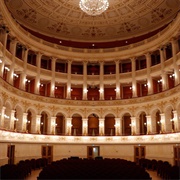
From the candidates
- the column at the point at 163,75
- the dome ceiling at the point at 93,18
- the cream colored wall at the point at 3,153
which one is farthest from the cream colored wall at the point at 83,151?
the dome ceiling at the point at 93,18

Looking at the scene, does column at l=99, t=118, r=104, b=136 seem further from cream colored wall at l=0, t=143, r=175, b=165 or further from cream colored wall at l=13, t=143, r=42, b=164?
cream colored wall at l=13, t=143, r=42, b=164

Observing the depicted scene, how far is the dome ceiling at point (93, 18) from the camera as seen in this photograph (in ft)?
96.1

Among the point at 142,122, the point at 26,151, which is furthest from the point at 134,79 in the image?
the point at 26,151

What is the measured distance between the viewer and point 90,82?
33.8 m

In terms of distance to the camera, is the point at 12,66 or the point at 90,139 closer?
the point at 12,66

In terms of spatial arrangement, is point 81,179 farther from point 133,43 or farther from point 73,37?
point 73,37

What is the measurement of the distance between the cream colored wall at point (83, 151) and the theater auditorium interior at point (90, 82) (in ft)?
0.34

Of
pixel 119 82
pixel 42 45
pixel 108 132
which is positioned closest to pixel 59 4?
pixel 42 45

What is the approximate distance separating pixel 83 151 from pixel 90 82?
9.30 meters

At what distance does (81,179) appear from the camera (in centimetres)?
1166

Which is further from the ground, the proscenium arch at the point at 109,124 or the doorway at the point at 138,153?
the proscenium arch at the point at 109,124

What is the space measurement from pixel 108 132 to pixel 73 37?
48.4 ft

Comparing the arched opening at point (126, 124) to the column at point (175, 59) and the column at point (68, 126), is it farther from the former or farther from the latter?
the column at point (175, 59)

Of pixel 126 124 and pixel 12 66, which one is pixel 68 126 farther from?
pixel 12 66
